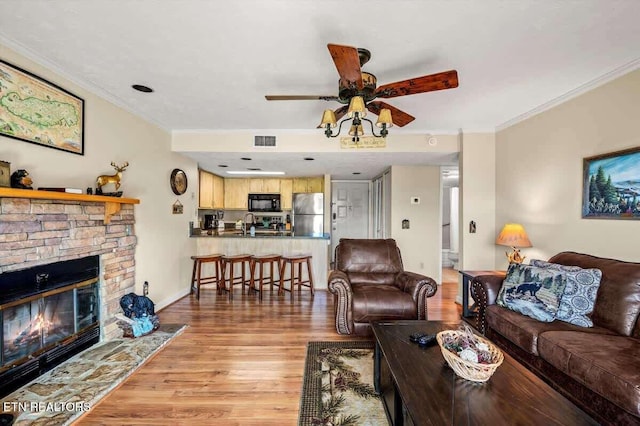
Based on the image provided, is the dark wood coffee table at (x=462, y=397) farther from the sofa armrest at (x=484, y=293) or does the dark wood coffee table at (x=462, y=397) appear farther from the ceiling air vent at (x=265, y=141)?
the ceiling air vent at (x=265, y=141)

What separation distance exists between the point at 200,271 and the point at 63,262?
202 centimetres

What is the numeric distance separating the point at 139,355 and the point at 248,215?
4.39m

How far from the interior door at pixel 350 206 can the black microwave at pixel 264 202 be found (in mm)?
1507

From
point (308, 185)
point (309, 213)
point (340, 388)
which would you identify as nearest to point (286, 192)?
point (308, 185)

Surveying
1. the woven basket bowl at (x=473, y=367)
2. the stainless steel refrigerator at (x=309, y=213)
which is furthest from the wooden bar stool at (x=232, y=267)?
the woven basket bowl at (x=473, y=367)

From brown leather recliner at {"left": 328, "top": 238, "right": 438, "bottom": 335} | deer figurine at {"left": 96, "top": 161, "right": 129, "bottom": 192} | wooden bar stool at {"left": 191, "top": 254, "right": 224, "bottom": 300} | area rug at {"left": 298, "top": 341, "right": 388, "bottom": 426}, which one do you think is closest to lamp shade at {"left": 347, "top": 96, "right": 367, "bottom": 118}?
brown leather recliner at {"left": 328, "top": 238, "right": 438, "bottom": 335}

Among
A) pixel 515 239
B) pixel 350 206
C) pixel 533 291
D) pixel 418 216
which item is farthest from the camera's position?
pixel 350 206

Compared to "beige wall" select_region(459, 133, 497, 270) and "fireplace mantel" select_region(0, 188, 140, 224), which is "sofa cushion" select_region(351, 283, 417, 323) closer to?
"beige wall" select_region(459, 133, 497, 270)

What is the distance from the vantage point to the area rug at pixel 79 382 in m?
1.76

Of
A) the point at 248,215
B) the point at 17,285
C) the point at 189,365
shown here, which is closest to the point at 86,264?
the point at 17,285

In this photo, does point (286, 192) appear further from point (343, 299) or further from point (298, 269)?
point (343, 299)

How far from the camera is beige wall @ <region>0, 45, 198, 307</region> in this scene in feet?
7.03

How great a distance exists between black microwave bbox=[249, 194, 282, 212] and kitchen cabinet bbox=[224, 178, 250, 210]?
183 mm

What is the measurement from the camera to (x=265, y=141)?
3.98 m
